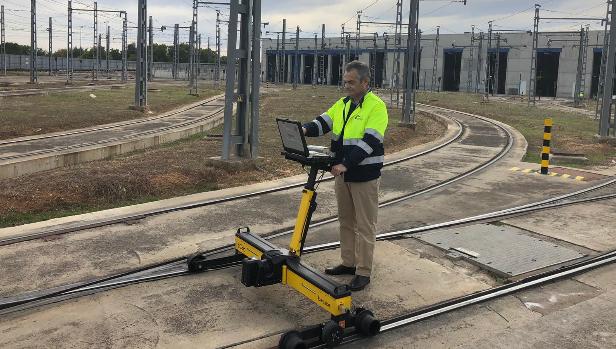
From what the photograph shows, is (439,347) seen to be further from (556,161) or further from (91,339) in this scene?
(556,161)

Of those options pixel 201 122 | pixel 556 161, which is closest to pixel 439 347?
pixel 556 161

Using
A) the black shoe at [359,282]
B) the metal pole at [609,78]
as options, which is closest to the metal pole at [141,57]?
the metal pole at [609,78]

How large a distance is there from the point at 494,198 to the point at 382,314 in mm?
5559

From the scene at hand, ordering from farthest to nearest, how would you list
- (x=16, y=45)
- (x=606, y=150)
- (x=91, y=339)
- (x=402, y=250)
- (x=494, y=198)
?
(x=16, y=45)
(x=606, y=150)
(x=494, y=198)
(x=402, y=250)
(x=91, y=339)

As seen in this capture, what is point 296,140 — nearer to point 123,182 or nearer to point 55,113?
point 123,182

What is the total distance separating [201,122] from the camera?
72.5 ft

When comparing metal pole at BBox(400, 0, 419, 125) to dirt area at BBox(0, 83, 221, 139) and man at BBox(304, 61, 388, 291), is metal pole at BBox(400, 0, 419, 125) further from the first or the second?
man at BBox(304, 61, 388, 291)

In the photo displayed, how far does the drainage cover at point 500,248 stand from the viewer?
6160mm

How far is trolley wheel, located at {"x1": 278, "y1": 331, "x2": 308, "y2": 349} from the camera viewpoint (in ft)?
12.9

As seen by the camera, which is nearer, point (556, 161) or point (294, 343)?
point (294, 343)

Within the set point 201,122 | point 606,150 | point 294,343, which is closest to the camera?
point 294,343

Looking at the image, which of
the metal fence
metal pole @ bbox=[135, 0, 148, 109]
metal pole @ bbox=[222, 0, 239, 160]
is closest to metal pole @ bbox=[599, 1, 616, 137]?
metal pole @ bbox=[222, 0, 239, 160]

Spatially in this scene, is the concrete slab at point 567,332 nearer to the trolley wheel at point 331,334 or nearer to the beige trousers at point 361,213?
the trolley wheel at point 331,334

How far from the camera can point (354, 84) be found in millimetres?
5020
